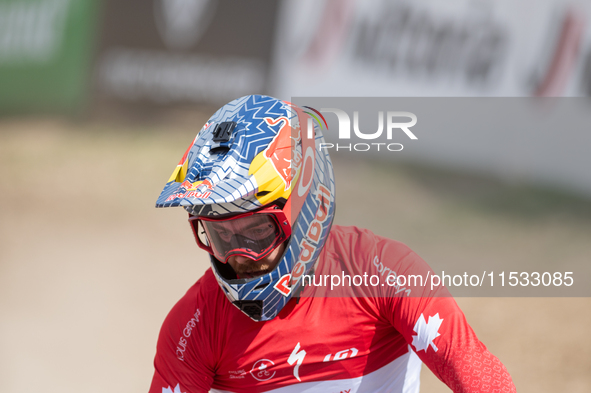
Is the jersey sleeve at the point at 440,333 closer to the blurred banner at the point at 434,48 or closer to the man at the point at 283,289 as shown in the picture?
the man at the point at 283,289

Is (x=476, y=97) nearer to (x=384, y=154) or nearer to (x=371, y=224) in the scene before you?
(x=384, y=154)

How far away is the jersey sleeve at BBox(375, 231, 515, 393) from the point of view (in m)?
2.31

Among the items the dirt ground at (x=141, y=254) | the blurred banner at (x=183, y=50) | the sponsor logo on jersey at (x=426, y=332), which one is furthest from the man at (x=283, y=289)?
the blurred banner at (x=183, y=50)

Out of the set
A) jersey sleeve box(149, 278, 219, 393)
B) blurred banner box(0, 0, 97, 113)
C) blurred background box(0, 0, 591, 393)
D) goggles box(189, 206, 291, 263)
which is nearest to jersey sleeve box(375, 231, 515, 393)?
goggles box(189, 206, 291, 263)

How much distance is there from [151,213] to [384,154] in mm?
4295

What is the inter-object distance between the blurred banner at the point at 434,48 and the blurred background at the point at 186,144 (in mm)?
28

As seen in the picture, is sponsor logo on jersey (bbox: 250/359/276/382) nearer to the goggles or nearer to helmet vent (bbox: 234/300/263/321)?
helmet vent (bbox: 234/300/263/321)

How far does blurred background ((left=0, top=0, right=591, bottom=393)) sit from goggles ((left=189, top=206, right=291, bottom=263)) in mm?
4090

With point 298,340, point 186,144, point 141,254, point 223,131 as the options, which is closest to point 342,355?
point 298,340

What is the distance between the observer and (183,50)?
11.6 metres

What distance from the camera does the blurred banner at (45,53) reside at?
11.8m

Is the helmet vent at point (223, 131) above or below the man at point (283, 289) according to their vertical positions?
above

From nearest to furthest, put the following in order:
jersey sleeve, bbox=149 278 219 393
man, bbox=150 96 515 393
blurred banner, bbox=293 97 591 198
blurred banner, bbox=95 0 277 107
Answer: man, bbox=150 96 515 393, jersey sleeve, bbox=149 278 219 393, blurred banner, bbox=293 97 591 198, blurred banner, bbox=95 0 277 107

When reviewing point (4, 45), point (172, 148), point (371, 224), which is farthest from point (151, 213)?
point (4, 45)
